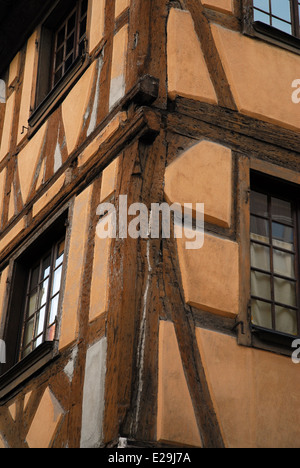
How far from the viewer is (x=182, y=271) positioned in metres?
6.67

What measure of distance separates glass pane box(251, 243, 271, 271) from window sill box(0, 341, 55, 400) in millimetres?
1686

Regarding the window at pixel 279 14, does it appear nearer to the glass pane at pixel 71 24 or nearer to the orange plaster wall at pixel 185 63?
the orange plaster wall at pixel 185 63

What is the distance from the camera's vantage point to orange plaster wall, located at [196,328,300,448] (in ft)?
20.8

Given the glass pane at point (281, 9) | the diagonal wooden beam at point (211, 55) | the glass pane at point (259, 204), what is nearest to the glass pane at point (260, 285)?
the glass pane at point (259, 204)

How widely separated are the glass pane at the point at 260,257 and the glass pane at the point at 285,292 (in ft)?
0.44

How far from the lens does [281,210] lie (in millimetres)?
7723

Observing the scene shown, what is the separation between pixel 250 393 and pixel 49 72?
473cm

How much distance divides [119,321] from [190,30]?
2.74m

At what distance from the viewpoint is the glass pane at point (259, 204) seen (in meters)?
7.58

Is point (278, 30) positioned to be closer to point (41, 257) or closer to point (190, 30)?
point (190, 30)

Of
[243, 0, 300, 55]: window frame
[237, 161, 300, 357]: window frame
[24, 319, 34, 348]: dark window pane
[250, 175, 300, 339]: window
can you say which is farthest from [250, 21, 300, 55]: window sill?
[24, 319, 34, 348]: dark window pane

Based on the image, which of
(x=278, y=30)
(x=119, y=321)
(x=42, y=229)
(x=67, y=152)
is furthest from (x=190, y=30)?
(x=119, y=321)

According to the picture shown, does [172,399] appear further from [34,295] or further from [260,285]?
[34,295]

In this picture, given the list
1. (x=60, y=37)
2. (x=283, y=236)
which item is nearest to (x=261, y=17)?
(x=283, y=236)
